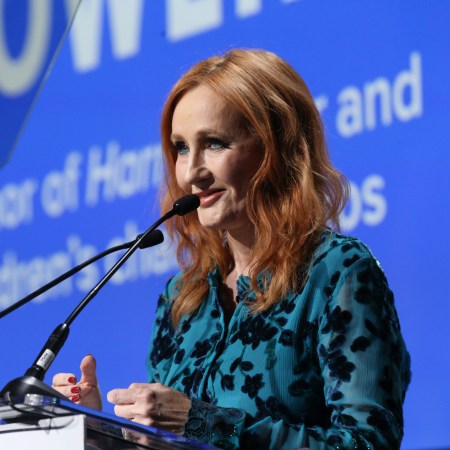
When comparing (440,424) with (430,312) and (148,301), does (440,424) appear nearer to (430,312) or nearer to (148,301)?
(430,312)

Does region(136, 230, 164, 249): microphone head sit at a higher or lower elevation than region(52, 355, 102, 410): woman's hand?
higher

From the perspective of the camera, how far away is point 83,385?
1782 millimetres

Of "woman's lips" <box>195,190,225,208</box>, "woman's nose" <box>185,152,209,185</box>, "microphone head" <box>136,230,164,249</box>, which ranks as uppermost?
"woman's nose" <box>185,152,209,185</box>

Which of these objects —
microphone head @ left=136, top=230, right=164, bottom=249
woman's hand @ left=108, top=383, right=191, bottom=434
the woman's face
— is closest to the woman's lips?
the woman's face

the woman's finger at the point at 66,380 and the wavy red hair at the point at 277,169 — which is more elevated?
the wavy red hair at the point at 277,169

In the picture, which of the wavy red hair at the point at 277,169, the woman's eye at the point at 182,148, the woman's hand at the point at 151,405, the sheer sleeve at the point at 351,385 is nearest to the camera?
the woman's hand at the point at 151,405

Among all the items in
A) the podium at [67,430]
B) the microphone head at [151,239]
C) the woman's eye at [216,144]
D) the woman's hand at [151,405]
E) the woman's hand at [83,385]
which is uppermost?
the woman's eye at [216,144]

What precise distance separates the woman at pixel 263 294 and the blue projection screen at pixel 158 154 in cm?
35

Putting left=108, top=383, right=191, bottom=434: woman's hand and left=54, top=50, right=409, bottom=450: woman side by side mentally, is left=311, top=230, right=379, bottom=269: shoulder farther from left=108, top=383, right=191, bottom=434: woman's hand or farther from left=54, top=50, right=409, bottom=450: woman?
left=108, top=383, right=191, bottom=434: woman's hand

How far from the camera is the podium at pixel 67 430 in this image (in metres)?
1.28

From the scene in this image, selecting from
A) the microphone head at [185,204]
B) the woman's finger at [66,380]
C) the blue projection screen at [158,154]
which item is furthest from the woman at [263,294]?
the blue projection screen at [158,154]

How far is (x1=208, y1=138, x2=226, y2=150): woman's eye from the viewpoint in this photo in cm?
199

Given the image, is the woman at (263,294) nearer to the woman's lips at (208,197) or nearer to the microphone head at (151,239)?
the woman's lips at (208,197)

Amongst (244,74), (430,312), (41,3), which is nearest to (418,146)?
(430,312)
